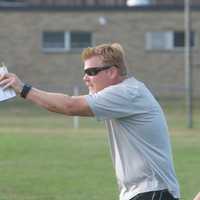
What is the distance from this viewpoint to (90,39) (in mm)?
48375

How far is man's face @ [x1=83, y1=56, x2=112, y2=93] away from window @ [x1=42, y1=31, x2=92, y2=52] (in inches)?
1635

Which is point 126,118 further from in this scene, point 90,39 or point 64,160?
point 90,39

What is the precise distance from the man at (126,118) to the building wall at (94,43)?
40.4 metres

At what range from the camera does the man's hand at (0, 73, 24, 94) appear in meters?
5.98

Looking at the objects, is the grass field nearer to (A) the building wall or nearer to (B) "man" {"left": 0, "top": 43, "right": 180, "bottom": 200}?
(B) "man" {"left": 0, "top": 43, "right": 180, "bottom": 200}

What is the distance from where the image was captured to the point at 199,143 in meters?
24.1

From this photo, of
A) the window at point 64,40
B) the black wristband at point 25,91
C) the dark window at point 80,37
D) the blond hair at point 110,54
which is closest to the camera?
the black wristband at point 25,91

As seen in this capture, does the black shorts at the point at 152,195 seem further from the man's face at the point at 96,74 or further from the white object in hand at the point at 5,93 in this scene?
the white object in hand at the point at 5,93

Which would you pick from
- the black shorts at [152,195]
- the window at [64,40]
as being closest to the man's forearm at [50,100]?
the black shorts at [152,195]

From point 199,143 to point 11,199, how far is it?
11621mm

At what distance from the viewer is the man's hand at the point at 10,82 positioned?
5984mm

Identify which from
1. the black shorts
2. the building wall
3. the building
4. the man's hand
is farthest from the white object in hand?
the building

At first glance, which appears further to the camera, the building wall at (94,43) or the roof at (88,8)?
the roof at (88,8)

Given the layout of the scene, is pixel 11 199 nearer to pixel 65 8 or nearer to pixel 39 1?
pixel 65 8
